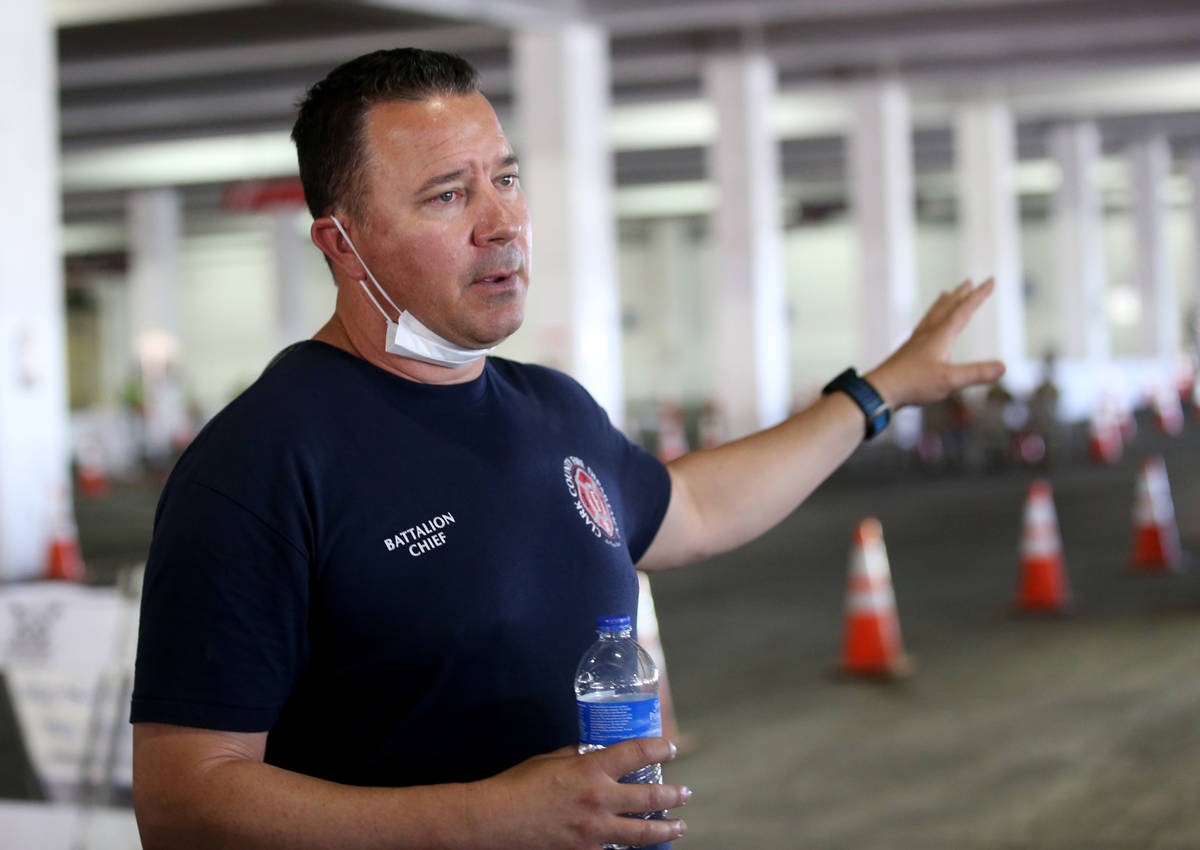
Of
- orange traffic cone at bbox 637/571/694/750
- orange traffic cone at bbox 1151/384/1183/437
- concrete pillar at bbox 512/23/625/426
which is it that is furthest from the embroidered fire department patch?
orange traffic cone at bbox 1151/384/1183/437

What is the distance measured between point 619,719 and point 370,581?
402 mm

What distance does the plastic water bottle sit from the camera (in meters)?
2.00

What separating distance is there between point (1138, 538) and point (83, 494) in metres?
18.6

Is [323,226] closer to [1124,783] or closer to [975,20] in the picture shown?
[1124,783]

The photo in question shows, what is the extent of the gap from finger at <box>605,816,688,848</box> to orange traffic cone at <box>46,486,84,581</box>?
453 inches

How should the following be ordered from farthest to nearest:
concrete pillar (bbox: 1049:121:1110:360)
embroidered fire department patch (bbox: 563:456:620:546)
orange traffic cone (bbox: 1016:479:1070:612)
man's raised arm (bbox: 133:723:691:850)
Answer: concrete pillar (bbox: 1049:121:1110:360)
orange traffic cone (bbox: 1016:479:1070:612)
embroidered fire department patch (bbox: 563:456:620:546)
man's raised arm (bbox: 133:723:691:850)

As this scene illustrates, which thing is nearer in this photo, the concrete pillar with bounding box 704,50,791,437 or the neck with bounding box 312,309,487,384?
the neck with bounding box 312,309,487,384

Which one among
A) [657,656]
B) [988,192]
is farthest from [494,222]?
[988,192]

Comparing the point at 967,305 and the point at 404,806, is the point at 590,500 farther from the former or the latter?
the point at 967,305

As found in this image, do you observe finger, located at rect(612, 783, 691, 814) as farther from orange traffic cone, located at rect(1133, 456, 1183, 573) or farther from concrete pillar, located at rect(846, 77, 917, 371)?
concrete pillar, located at rect(846, 77, 917, 371)

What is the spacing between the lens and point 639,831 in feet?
6.01

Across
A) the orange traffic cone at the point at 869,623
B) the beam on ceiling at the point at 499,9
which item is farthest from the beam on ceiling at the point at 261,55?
the orange traffic cone at the point at 869,623

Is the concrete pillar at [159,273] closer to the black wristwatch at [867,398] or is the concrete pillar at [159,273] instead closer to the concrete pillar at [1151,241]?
the concrete pillar at [1151,241]

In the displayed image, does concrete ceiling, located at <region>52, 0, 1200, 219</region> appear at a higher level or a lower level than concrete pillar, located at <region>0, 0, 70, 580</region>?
higher
